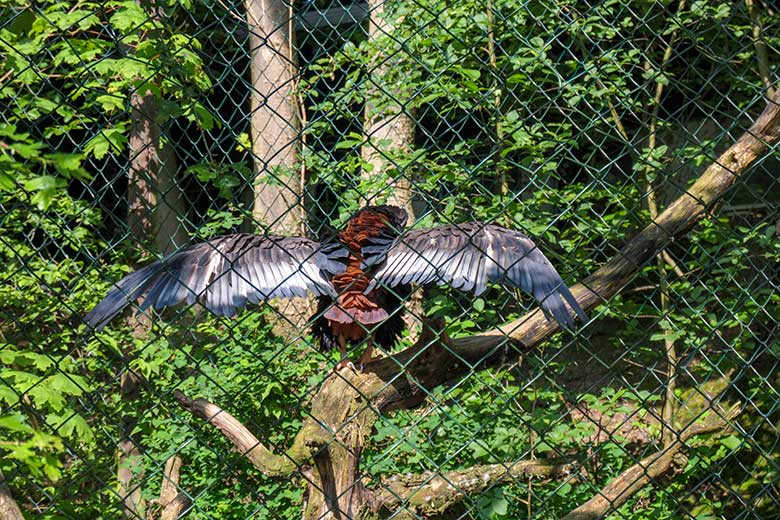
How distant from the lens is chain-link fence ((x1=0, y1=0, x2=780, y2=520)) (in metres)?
1.93

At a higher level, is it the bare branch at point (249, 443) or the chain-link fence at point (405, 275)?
the chain-link fence at point (405, 275)

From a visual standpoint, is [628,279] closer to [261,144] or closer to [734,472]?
[734,472]

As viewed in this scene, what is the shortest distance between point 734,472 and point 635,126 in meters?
1.65

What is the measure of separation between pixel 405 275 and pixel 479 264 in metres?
0.25

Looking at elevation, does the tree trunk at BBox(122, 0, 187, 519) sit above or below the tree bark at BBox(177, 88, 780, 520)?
below

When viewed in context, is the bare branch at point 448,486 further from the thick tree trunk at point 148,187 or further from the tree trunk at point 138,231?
the thick tree trunk at point 148,187

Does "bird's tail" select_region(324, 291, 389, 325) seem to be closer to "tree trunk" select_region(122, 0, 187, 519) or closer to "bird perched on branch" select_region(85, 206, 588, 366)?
"bird perched on branch" select_region(85, 206, 588, 366)

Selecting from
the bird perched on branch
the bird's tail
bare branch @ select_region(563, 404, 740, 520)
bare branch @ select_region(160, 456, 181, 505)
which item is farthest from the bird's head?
bare branch @ select_region(160, 456, 181, 505)

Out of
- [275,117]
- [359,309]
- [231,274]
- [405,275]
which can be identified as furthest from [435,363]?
[275,117]

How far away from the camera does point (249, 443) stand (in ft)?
8.77

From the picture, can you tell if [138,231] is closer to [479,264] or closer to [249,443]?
[249,443]

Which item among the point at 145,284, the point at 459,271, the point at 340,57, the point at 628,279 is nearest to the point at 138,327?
the point at 340,57

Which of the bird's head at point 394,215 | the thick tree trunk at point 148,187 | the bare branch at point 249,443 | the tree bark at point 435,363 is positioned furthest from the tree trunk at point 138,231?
the tree bark at point 435,363

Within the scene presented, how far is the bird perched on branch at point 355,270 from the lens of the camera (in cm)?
192
